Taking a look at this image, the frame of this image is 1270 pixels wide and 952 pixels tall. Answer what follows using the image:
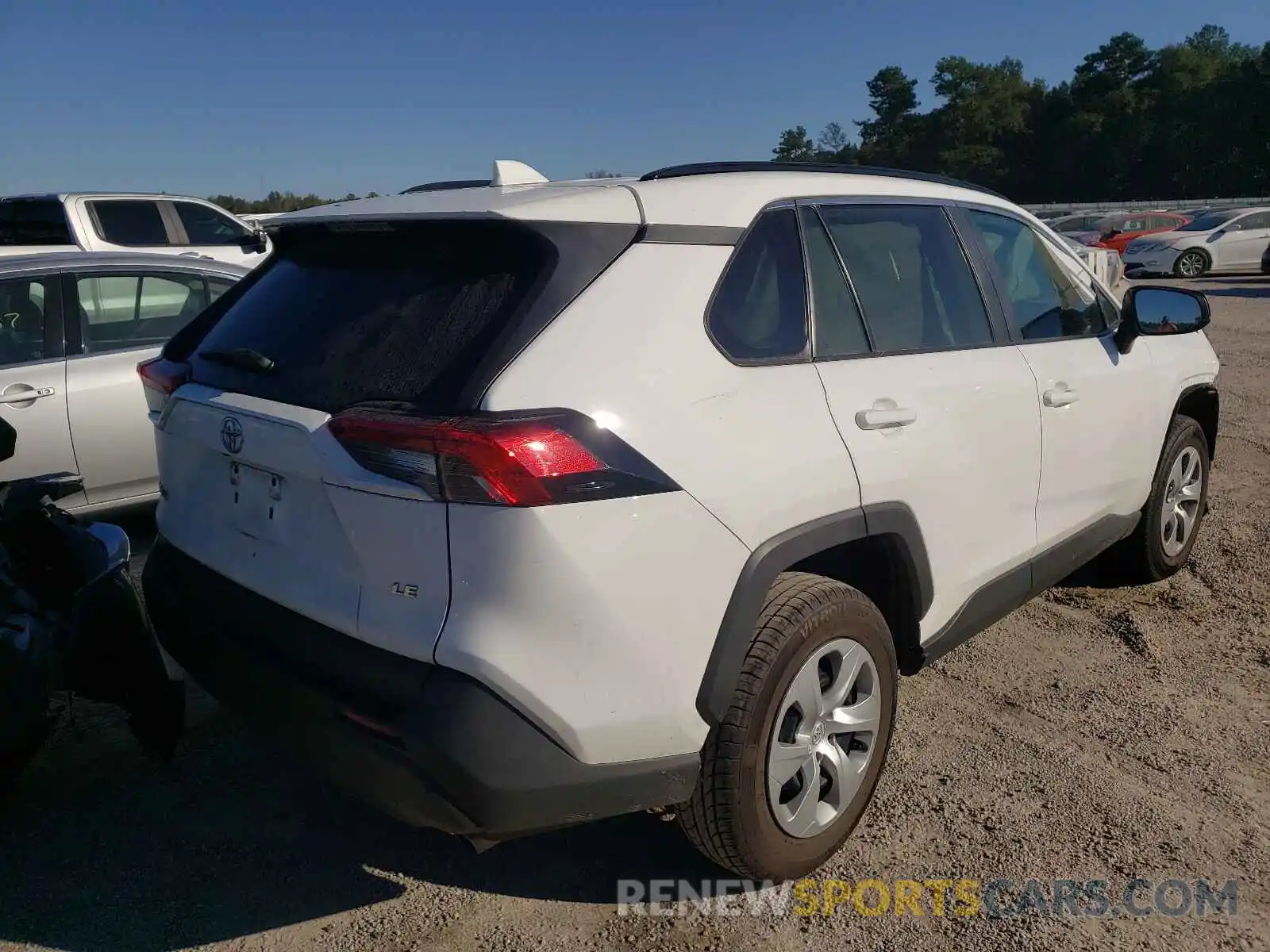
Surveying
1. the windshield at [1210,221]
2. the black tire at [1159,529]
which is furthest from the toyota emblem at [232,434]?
the windshield at [1210,221]

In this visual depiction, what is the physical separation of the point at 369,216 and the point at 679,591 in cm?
122

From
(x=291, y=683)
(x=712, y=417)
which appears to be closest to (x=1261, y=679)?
(x=712, y=417)

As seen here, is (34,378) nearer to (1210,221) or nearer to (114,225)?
(114,225)

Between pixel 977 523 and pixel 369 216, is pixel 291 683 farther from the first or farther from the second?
pixel 977 523

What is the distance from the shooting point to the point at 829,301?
2.77 meters

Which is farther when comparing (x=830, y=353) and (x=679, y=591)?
(x=830, y=353)

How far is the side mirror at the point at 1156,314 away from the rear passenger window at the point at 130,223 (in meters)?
10.2

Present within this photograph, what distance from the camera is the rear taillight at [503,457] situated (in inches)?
78.0

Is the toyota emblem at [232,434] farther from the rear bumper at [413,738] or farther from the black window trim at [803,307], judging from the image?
the black window trim at [803,307]

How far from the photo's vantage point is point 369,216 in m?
2.47

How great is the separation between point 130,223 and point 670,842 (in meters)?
10.5

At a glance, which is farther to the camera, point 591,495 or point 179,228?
point 179,228

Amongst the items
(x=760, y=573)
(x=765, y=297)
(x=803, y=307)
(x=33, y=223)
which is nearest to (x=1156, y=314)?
(x=803, y=307)

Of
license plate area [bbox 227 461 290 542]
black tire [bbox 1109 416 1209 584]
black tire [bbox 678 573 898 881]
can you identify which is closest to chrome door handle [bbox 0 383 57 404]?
license plate area [bbox 227 461 290 542]
